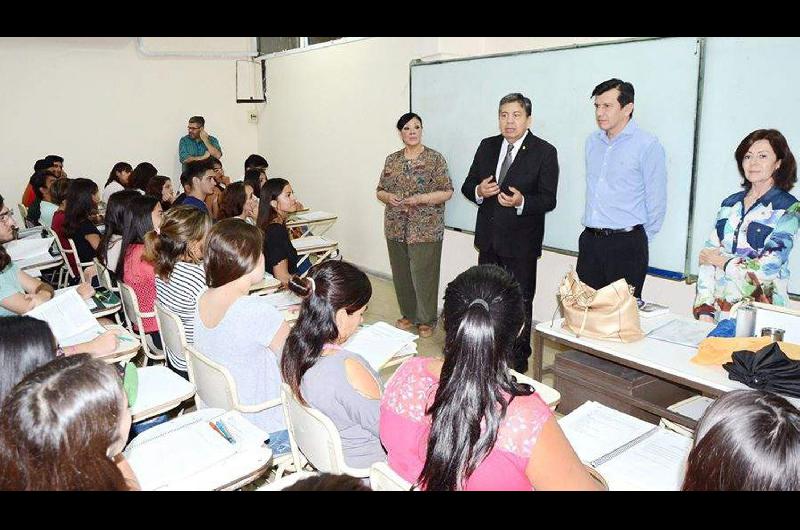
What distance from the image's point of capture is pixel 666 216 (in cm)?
349

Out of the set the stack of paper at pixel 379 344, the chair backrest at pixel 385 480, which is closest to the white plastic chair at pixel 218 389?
the stack of paper at pixel 379 344

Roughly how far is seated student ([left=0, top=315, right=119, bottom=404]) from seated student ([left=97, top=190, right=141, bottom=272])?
67.3 inches

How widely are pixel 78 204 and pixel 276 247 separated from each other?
157 cm

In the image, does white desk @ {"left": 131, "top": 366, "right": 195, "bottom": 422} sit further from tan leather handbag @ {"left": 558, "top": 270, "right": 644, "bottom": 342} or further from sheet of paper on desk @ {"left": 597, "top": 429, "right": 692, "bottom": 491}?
tan leather handbag @ {"left": 558, "top": 270, "right": 644, "bottom": 342}

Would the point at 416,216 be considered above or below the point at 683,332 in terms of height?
above

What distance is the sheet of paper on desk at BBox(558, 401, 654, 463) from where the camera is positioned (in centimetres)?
175

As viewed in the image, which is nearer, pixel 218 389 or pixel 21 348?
pixel 21 348

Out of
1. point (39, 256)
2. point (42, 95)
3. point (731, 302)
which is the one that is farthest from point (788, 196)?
point (42, 95)

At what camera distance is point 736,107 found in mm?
3088

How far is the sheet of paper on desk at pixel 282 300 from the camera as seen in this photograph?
2941mm

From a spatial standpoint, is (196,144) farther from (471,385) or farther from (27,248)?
(471,385)

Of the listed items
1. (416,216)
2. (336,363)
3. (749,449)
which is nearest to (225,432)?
(336,363)

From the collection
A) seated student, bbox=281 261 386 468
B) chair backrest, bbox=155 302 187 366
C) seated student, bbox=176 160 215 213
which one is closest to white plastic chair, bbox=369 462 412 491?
seated student, bbox=281 261 386 468

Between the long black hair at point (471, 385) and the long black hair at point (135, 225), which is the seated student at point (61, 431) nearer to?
the long black hair at point (471, 385)
